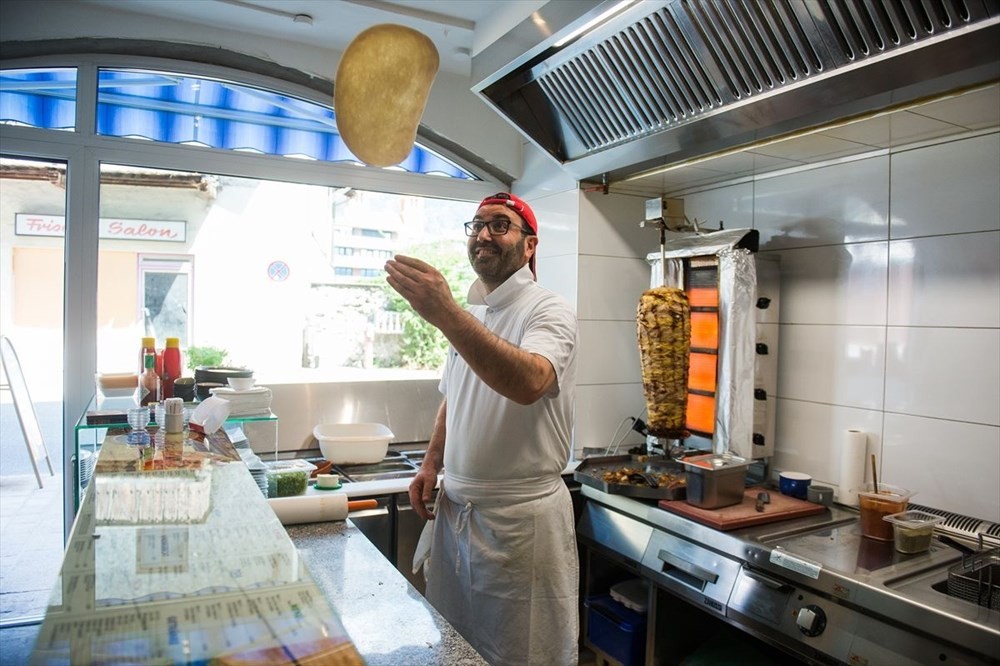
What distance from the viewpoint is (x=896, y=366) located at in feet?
7.89

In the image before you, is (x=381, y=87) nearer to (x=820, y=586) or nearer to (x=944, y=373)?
(x=820, y=586)

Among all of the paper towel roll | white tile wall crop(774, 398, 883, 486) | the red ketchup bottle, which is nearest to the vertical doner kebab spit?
white tile wall crop(774, 398, 883, 486)

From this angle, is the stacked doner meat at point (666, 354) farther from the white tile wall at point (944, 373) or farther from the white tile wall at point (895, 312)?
the white tile wall at point (944, 373)

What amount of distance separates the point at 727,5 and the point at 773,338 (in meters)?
1.33

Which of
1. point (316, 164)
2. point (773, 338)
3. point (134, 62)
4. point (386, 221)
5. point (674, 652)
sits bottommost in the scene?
point (674, 652)

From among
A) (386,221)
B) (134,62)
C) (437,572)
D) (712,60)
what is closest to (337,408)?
(386,221)

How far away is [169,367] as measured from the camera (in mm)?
2293

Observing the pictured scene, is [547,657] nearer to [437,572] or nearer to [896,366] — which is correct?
[437,572]

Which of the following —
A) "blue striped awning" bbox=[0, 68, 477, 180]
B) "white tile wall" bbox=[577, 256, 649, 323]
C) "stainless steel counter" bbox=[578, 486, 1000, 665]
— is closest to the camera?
"stainless steel counter" bbox=[578, 486, 1000, 665]

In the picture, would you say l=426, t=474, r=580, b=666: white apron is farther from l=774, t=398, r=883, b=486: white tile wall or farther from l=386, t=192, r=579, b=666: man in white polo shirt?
l=774, t=398, r=883, b=486: white tile wall

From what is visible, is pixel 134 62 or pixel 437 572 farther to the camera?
pixel 134 62

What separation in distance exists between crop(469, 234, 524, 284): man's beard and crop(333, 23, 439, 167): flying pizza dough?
0.57m

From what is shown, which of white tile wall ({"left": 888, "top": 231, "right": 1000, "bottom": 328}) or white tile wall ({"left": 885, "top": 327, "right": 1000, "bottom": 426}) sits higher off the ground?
white tile wall ({"left": 888, "top": 231, "right": 1000, "bottom": 328})

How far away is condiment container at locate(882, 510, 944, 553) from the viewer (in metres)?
1.95
